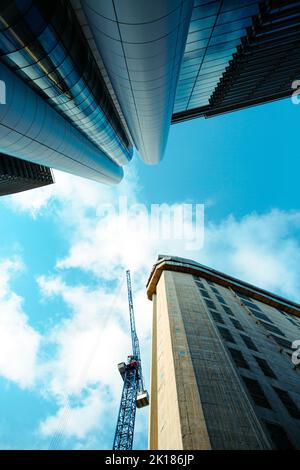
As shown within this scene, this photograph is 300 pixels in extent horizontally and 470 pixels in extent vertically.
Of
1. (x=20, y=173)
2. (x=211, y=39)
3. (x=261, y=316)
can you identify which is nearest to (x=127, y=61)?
(x=211, y=39)

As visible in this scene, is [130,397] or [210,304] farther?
[130,397]

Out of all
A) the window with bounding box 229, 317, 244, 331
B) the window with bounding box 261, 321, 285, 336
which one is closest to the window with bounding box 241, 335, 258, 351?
the window with bounding box 229, 317, 244, 331

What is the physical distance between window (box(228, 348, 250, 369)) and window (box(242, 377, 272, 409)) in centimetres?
154

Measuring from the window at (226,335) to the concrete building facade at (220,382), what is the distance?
0.14 m

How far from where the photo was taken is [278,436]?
14.4 meters

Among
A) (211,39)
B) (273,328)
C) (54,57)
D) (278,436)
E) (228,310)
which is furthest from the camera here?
(273,328)

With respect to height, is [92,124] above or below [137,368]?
below

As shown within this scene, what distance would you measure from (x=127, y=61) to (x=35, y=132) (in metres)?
13.8

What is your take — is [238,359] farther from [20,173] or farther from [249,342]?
[20,173]

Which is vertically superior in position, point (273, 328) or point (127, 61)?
point (273, 328)

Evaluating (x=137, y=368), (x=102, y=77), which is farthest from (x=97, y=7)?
(x=137, y=368)
